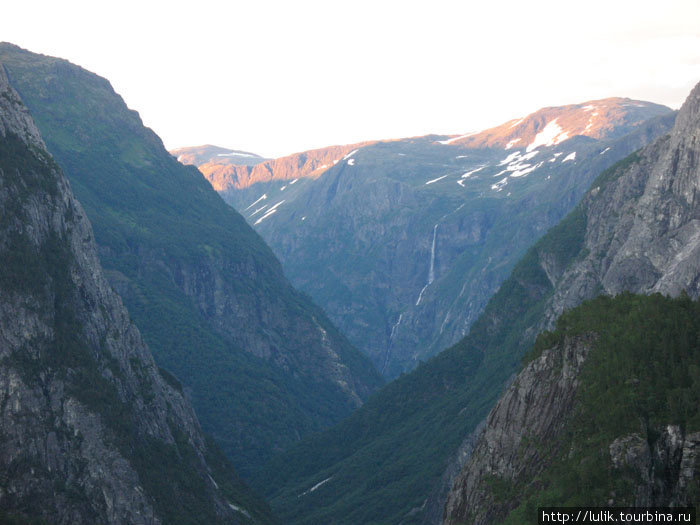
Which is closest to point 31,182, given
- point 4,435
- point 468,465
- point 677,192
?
point 4,435

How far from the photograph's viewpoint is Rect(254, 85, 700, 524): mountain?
5162 inches

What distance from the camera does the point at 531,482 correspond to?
6594 centimetres

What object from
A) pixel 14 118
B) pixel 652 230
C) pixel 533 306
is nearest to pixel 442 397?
pixel 533 306

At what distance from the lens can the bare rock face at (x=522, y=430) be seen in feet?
222

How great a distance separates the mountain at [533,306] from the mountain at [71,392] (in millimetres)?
30491

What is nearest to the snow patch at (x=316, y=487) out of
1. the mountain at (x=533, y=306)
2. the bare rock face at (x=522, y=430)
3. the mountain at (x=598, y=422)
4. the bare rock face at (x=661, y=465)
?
the mountain at (x=533, y=306)

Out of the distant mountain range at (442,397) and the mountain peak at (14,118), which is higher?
the mountain peak at (14,118)

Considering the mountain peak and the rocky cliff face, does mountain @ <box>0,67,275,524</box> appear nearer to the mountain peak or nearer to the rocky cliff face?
the mountain peak

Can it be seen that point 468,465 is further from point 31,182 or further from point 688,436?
point 31,182

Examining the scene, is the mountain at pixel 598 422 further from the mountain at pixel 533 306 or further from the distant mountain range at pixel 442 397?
the mountain at pixel 533 306

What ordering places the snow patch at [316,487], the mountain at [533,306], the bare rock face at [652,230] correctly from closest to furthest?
1. the bare rock face at [652,230]
2. the mountain at [533,306]
3. the snow patch at [316,487]

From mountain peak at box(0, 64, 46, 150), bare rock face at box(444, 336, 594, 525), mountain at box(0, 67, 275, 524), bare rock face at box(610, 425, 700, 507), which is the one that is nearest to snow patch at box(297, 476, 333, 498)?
mountain at box(0, 67, 275, 524)

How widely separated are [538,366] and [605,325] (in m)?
6.54

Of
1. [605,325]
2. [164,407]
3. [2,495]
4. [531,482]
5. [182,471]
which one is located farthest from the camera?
[164,407]
